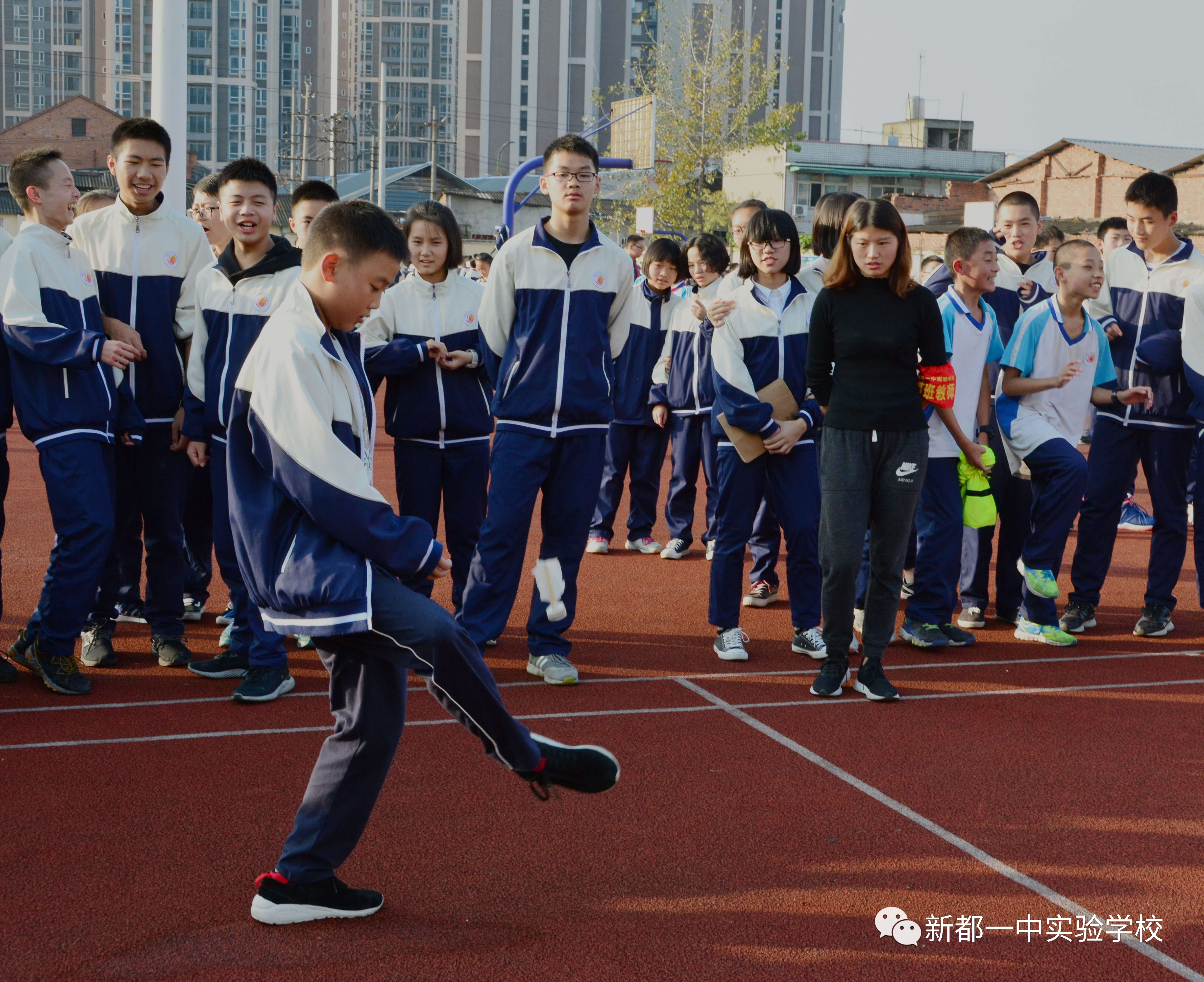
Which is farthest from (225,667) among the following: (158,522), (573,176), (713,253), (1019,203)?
(1019,203)

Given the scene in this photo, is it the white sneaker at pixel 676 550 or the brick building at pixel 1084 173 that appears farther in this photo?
the brick building at pixel 1084 173

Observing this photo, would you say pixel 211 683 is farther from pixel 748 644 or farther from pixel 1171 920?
pixel 1171 920

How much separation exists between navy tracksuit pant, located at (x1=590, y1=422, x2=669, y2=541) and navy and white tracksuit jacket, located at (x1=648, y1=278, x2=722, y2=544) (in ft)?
0.54

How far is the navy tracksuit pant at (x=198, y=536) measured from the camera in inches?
255

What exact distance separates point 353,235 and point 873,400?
2715mm

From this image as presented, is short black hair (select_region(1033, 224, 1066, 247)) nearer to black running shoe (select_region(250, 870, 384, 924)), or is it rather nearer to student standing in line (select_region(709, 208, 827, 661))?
student standing in line (select_region(709, 208, 827, 661))

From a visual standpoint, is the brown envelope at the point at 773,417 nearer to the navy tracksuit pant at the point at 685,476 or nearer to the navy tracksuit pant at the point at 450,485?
the navy tracksuit pant at the point at 450,485

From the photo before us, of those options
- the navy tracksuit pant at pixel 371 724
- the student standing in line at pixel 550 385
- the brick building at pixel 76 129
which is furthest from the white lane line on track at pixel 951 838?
Answer: the brick building at pixel 76 129

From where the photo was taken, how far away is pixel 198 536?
6785 mm

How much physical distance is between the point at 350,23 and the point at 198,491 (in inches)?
4681

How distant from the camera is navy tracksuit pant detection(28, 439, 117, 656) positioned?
17.4 feet

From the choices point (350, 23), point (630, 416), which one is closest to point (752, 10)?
point (350, 23)

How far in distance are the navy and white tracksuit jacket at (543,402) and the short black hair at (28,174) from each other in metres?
1.94
